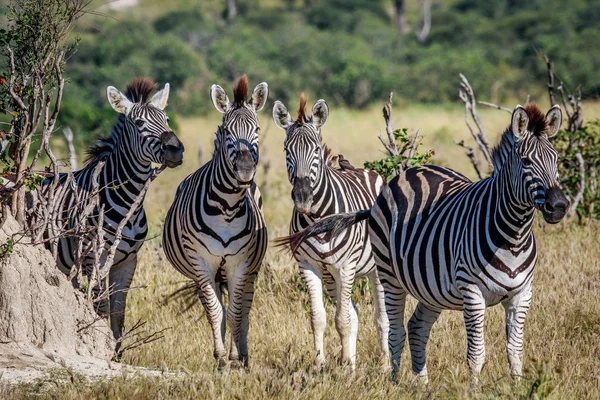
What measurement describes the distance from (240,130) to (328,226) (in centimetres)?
99

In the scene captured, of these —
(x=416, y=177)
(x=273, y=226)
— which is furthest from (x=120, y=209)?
(x=273, y=226)

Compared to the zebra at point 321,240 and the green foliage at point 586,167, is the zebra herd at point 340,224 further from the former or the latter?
the green foliage at point 586,167

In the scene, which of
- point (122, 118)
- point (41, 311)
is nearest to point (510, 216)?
point (41, 311)

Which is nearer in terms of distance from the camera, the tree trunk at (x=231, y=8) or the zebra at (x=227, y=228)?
the zebra at (x=227, y=228)

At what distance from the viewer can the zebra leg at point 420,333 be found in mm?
5980

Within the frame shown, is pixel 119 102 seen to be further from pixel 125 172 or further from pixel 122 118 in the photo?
pixel 125 172

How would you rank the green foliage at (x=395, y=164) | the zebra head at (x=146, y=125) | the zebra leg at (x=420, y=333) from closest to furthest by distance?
the zebra leg at (x=420, y=333)
the zebra head at (x=146, y=125)
the green foliage at (x=395, y=164)

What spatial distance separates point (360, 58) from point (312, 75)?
91.2 inches

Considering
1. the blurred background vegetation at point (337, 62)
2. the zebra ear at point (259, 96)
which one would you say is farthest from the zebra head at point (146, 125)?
the blurred background vegetation at point (337, 62)

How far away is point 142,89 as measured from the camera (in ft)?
23.1

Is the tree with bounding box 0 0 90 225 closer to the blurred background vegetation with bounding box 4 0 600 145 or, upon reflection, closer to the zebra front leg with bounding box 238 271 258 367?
the zebra front leg with bounding box 238 271 258 367

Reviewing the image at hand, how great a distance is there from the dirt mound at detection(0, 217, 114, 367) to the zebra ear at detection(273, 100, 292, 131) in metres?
2.10

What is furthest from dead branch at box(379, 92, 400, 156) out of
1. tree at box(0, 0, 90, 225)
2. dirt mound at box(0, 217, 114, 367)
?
dirt mound at box(0, 217, 114, 367)

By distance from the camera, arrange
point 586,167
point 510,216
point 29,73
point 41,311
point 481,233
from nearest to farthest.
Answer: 1. point 510,216
2. point 481,233
3. point 41,311
4. point 29,73
5. point 586,167
